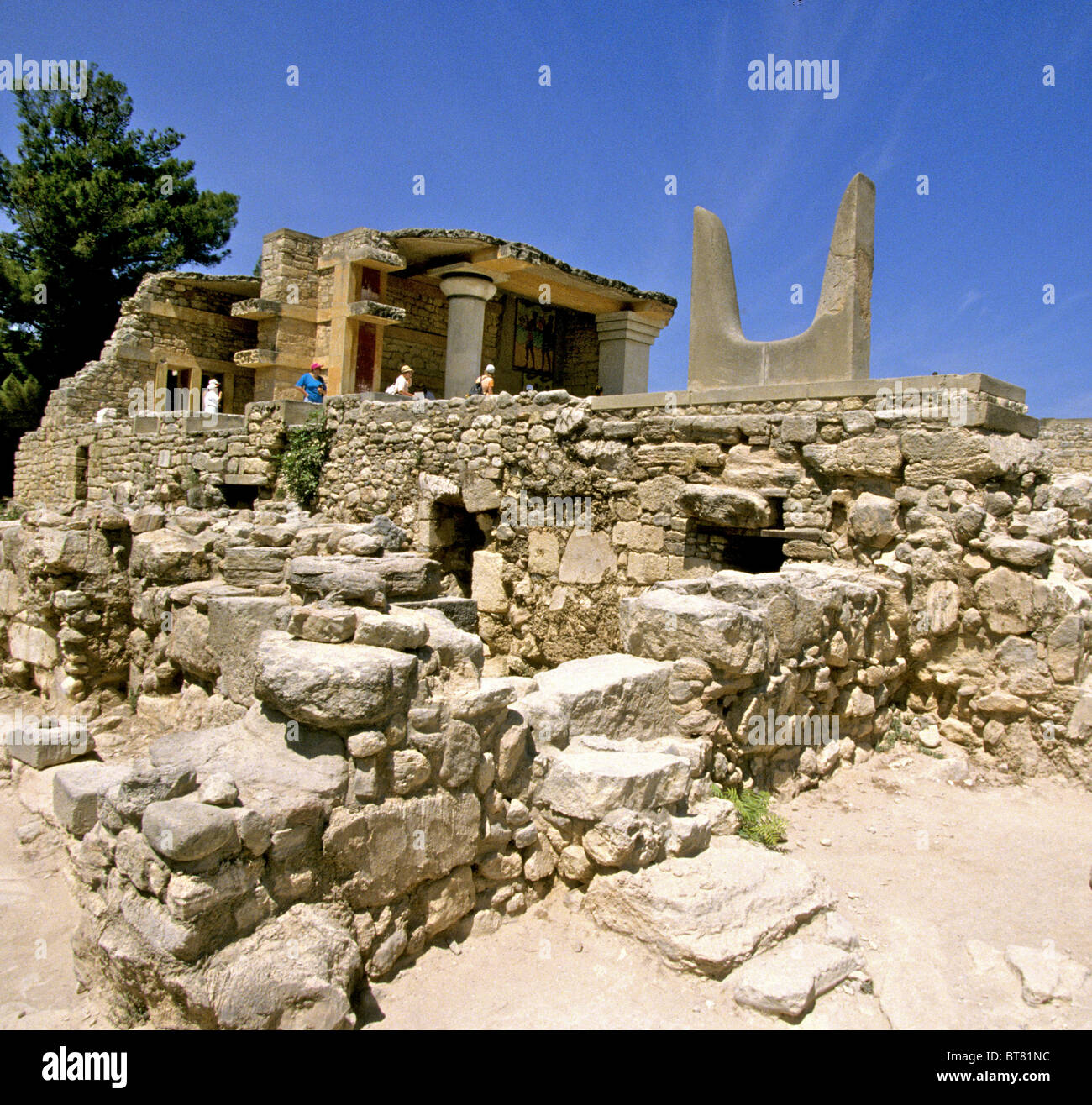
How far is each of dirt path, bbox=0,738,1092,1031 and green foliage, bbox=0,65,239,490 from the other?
1808cm

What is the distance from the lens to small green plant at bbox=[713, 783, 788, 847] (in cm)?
355

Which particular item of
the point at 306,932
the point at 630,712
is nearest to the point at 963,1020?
the point at 630,712

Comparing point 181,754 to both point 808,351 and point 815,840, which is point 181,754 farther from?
point 808,351

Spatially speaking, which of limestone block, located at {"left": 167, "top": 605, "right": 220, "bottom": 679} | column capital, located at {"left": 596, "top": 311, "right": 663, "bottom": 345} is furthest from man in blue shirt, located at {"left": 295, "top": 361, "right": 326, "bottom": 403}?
limestone block, located at {"left": 167, "top": 605, "right": 220, "bottom": 679}

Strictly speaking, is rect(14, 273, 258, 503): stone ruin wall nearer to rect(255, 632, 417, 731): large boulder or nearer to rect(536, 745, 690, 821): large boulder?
rect(255, 632, 417, 731): large boulder

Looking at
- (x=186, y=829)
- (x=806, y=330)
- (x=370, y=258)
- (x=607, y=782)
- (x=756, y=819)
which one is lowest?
(x=756, y=819)

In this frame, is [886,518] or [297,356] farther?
[297,356]

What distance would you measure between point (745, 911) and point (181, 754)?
6.47 ft

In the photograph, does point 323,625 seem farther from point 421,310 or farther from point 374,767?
point 421,310

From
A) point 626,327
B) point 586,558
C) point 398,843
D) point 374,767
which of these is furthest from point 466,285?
point 398,843

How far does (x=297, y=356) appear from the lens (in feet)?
40.6

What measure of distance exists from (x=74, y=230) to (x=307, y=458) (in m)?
12.6

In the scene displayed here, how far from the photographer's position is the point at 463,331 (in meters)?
11.5

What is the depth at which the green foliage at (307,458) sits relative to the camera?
10.0 meters
